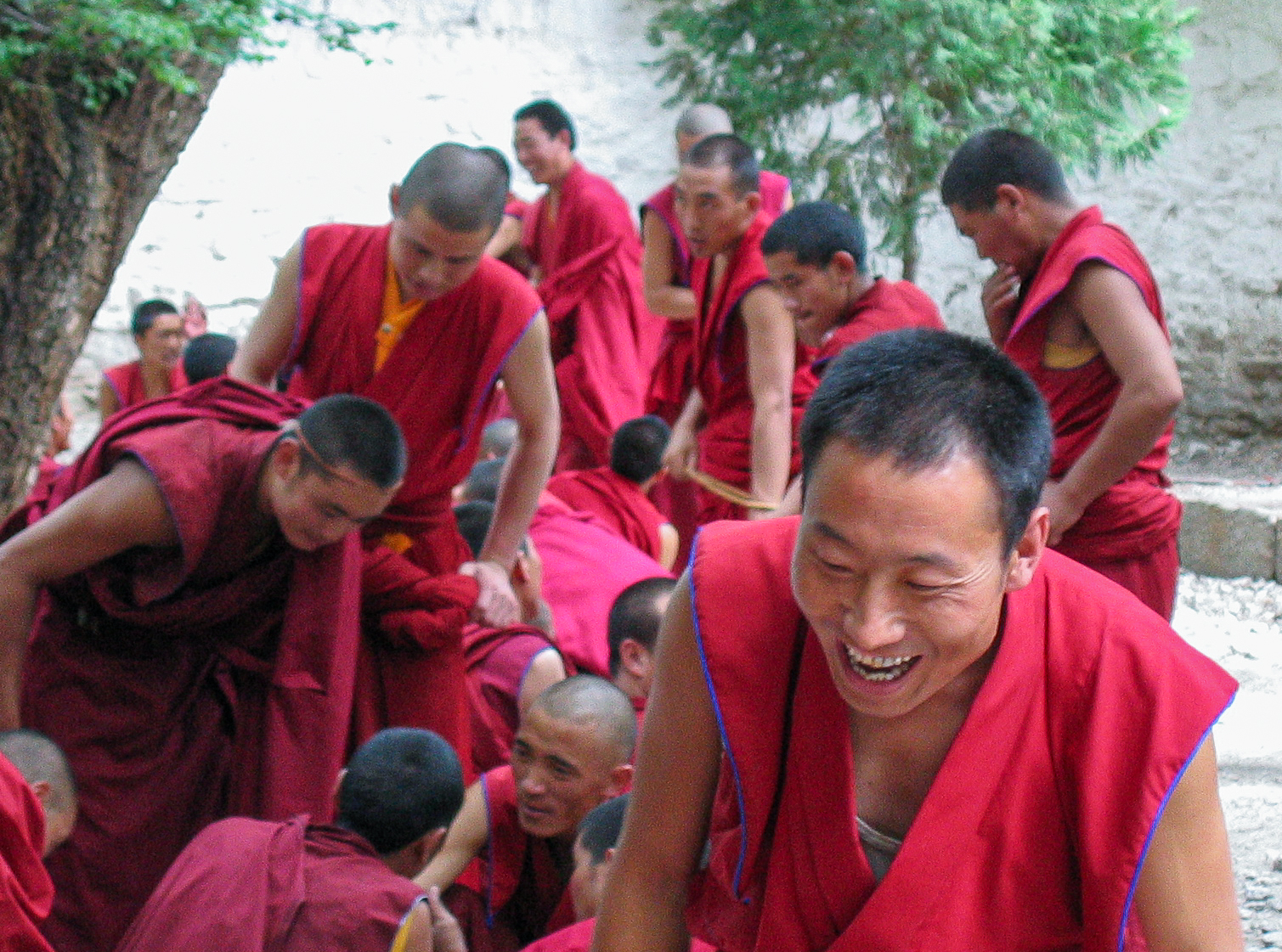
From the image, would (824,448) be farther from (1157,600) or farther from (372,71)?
(372,71)

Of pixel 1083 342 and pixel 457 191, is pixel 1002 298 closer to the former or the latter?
pixel 1083 342

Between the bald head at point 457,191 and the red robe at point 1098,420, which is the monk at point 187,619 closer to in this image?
the bald head at point 457,191

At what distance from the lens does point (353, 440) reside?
2703 mm

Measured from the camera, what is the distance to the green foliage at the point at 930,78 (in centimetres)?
593

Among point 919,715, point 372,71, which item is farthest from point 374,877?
point 372,71

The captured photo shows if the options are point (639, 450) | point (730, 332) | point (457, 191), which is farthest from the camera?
point (639, 450)

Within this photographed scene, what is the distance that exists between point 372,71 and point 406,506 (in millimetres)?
5286

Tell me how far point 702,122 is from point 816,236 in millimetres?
2639

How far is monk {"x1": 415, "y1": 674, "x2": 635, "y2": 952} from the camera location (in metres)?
2.92

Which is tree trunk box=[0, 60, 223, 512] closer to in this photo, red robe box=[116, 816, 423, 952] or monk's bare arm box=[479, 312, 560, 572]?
monk's bare arm box=[479, 312, 560, 572]

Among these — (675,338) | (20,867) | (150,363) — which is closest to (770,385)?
(675,338)

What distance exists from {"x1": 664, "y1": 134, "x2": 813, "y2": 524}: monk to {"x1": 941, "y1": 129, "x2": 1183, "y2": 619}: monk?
3.60 feet

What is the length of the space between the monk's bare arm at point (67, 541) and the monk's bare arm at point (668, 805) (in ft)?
4.64

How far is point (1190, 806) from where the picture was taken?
1334 millimetres
